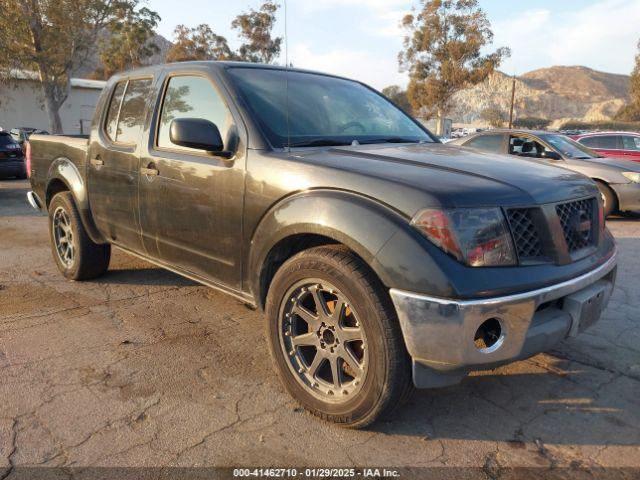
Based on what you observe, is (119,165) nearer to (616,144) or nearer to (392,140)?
(392,140)

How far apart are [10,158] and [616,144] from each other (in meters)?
14.3

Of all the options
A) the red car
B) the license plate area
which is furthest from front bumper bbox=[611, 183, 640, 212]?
the license plate area

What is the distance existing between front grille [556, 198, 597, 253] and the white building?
30055 mm

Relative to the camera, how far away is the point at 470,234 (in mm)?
2270

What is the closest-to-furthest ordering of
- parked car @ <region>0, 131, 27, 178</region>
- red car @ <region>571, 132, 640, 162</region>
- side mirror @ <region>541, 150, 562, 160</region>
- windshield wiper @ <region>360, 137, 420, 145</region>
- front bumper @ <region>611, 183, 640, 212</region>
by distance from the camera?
windshield wiper @ <region>360, 137, 420, 145</region>, front bumper @ <region>611, 183, 640, 212</region>, side mirror @ <region>541, 150, 562, 160</region>, red car @ <region>571, 132, 640, 162</region>, parked car @ <region>0, 131, 27, 178</region>

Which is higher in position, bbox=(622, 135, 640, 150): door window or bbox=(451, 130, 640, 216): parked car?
bbox=(622, 135, 640, 150): door window

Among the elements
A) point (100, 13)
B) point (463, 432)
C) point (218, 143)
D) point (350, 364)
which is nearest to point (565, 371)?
point (463, 432)

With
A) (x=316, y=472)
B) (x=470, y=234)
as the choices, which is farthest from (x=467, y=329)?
(x=316, y=472)

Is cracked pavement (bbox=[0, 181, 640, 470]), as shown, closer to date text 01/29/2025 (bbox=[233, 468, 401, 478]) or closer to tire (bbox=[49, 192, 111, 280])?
date text 01/29/2025 (bbox=[233, 468, 401, 478])

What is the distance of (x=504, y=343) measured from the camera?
227 centimetres

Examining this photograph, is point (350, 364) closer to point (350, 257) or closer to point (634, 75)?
point (350, 257)

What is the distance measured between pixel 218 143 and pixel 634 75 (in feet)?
138

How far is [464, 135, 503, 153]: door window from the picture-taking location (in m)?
9.11

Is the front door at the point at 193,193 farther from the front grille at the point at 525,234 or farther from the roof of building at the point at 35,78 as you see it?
the roof of building at the point at 35,78
